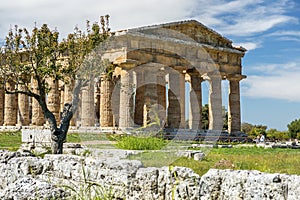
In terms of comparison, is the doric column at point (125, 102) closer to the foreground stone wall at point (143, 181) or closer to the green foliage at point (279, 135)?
the foreground stone wall at point (143, 181)

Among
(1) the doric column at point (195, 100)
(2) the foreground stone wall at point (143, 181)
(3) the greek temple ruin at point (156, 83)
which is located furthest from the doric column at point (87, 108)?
(2) the foreground stone wall at point (143, 181)

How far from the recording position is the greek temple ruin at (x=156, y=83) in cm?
3191

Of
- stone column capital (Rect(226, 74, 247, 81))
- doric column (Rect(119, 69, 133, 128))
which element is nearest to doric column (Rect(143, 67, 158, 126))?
doric column (Rect(119, 69, 133, 128))

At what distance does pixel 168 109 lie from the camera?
37406 mm

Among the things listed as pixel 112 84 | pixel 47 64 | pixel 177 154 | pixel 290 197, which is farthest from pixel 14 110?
pixel 290 197

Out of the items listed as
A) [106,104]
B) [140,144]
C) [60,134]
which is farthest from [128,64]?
[140,144]

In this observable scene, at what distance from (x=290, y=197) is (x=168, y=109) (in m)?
32.7

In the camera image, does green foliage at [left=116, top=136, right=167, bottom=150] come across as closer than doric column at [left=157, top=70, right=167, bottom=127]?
Yes

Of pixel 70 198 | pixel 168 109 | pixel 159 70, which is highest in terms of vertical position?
pixel 159 70

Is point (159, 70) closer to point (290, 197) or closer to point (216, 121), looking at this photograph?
point (216, 121)

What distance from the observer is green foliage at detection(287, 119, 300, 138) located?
233ft

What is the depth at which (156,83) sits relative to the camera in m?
36.7

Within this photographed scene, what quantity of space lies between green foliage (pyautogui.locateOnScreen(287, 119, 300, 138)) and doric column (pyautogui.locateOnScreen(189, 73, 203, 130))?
36513 mm

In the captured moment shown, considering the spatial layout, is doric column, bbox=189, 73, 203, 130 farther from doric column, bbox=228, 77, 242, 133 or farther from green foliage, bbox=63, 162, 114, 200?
green foliage, bbox=63, 162, 114, 200
